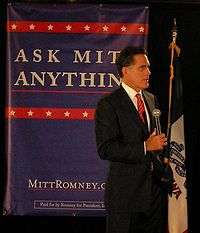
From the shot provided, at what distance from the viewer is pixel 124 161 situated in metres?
2.73

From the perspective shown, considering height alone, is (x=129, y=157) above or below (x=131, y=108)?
below

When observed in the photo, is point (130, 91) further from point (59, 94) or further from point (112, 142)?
point (59, 94)

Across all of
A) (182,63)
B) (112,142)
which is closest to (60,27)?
(182,63)

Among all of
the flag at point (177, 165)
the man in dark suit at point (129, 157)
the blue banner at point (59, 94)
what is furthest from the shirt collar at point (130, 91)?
the blue banner at point (59, 94)

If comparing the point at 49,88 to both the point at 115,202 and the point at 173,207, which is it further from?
the point at 115,202

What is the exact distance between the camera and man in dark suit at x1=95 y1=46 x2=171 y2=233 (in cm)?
271

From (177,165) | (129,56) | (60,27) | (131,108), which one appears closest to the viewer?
(131,108)

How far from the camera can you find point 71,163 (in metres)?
4.59

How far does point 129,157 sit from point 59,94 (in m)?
1.96

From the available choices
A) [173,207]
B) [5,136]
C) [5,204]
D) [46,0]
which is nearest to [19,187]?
[5,204]

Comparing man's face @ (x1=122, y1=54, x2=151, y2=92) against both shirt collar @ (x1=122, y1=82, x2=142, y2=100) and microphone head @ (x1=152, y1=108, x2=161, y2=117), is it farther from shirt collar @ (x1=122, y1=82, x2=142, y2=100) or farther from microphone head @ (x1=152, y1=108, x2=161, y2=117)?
microphone head @ (x1=152, y1=108, x2=161, y2=117)

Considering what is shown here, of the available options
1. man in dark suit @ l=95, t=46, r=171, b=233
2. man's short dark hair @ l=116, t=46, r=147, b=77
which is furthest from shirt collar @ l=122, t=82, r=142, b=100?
man's short dark hair @ l=116, t=46, r=147, b=77

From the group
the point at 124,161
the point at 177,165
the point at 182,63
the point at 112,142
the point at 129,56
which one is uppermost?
the point at 182,63

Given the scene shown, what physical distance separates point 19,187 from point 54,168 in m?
0.38
